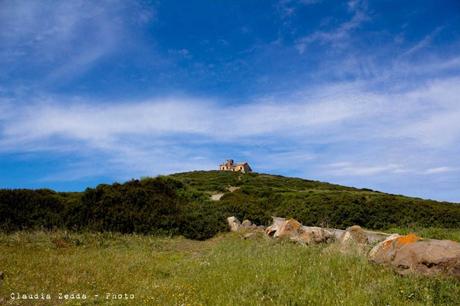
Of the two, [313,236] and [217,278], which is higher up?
[313,236]

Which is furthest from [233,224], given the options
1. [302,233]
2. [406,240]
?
[406,240]

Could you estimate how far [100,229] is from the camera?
799 inches

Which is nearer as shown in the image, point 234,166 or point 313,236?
point 313,236

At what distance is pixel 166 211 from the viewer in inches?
878

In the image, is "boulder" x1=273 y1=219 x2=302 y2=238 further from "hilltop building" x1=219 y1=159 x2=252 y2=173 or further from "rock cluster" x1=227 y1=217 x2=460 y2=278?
"hilltop building" x1=219 y1=159 x2=252 y2=173

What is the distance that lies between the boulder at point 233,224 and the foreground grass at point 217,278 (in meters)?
5.81

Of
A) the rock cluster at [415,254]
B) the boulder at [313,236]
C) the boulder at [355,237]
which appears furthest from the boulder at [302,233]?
the rock cluster at [415,254]

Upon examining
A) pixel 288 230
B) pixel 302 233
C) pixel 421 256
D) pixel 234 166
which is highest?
pixel 234 166

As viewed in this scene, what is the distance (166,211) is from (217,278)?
12.8 meters

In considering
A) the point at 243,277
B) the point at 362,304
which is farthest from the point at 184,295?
the point at 362,304

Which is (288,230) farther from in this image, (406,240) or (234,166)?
(234,166)

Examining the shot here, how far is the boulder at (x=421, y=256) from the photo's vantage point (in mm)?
8484

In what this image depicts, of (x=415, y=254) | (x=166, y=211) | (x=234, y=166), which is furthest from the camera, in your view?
(x=234, y=166)

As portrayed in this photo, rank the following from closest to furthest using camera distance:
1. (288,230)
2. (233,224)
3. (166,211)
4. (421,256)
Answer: (421,256) → (288,230) → (233,224) → (166,211)
